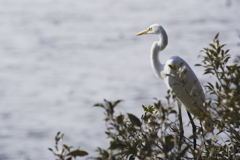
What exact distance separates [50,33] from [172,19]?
2.47 m

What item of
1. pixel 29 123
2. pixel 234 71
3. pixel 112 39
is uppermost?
pixel 112 39

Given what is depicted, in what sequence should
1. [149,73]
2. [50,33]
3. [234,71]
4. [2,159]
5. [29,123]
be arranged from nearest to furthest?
[234,71] < [2,159] < [29,123] < [149,73] < [50,33]

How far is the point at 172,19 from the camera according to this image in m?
10.6

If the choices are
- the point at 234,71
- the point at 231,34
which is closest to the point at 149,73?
the point at 231,34

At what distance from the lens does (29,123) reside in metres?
6.23

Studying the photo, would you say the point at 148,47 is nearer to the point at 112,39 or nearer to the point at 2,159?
the point at 112,39

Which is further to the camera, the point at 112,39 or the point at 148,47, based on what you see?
the point at 112,39

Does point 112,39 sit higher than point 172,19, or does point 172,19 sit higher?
point 172,19

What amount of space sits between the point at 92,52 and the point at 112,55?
0.40 metres

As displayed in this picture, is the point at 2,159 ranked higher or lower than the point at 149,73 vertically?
lower

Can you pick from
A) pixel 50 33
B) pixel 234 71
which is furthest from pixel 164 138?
pixel 50 33

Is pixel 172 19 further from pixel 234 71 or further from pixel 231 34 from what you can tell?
pixel 234 71

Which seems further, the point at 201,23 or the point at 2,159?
the point at 201,23

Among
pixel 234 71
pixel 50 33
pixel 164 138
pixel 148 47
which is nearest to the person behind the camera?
pixel 164 138
